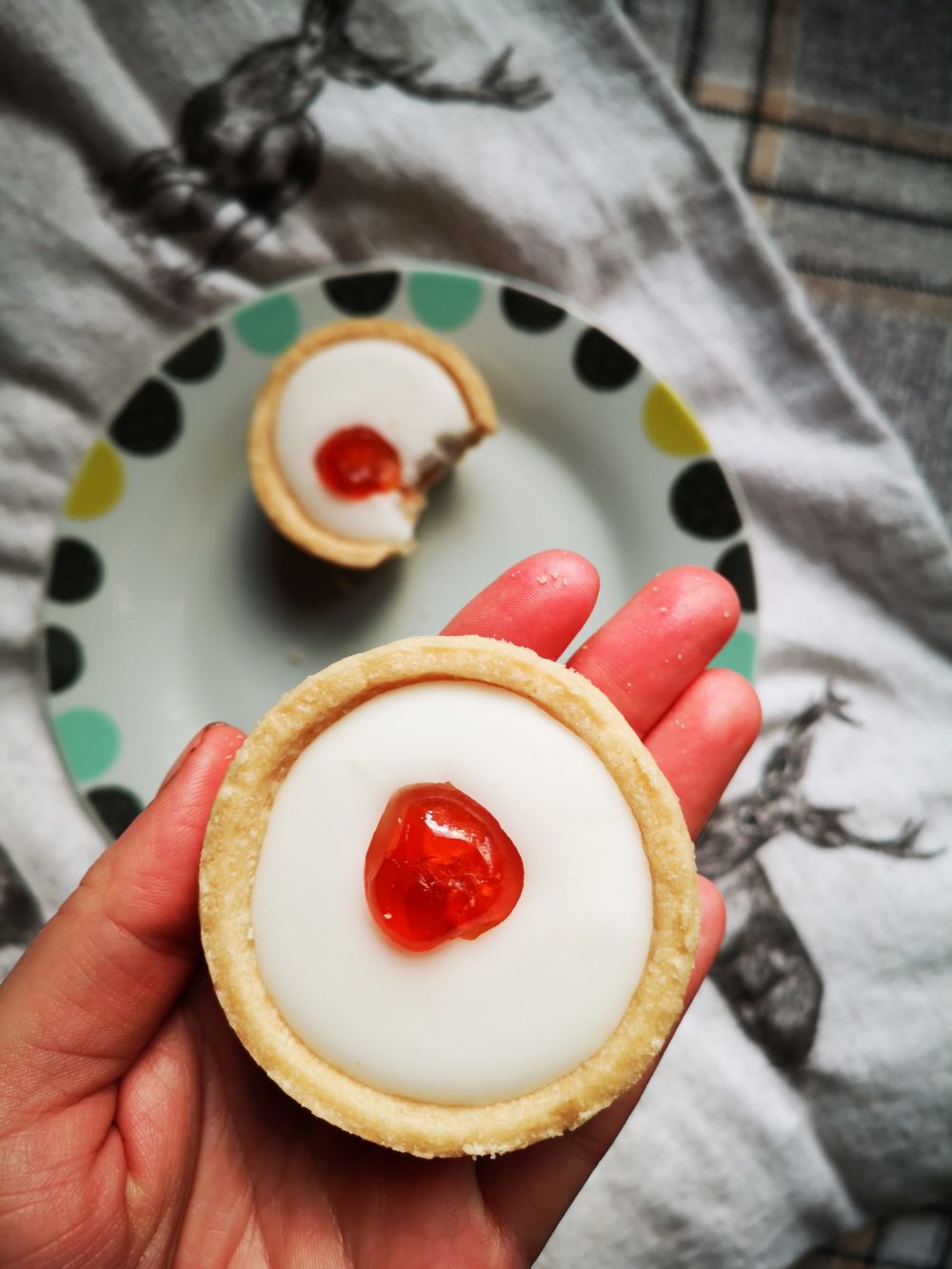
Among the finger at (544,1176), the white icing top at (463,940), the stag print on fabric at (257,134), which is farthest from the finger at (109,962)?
the stag print on fabric at (257,134)

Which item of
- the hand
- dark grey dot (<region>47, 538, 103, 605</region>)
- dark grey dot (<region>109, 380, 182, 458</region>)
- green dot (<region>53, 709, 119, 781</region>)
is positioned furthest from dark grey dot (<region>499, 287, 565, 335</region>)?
green dot (<region>53, 709, 119, 781</region>)

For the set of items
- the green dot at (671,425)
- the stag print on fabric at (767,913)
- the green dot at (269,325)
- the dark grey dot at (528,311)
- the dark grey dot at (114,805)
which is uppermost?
the green dot at (269,325)

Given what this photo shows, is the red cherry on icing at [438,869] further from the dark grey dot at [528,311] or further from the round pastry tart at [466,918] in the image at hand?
the dark grey dot at [528,311]

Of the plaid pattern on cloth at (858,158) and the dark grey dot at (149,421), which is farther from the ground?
the dark grey dot at (149,421)

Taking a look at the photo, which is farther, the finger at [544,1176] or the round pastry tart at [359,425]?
the round pastry tart at [359,425]

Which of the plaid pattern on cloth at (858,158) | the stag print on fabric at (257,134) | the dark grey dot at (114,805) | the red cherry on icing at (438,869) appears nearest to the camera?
the red cherry on icing at (438,869)

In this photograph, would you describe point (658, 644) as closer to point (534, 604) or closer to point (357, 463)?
point (534, 604)

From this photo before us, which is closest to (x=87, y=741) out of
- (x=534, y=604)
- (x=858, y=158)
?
(x=534, y=604)
